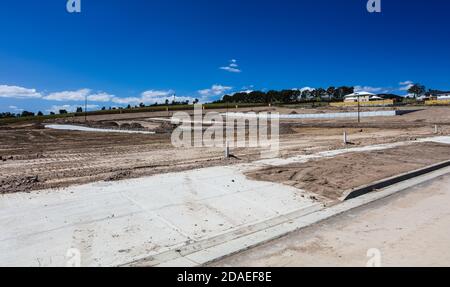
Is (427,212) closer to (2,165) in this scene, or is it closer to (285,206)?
(285,206)

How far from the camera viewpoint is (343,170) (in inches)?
477

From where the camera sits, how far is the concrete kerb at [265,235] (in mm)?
5762

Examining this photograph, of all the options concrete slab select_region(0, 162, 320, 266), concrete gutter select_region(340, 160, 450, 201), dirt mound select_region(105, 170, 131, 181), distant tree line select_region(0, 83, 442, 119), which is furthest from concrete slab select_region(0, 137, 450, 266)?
distant tree line select_region(0, 83, 442, 119)

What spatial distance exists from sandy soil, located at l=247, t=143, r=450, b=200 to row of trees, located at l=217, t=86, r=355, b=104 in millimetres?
121057

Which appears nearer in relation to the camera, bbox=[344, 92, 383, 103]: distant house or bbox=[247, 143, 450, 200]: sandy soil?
bbox=[247, 143, 450, 200]: sandy soil

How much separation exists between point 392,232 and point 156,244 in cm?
425

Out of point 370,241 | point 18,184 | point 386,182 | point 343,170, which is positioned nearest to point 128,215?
point 18,184

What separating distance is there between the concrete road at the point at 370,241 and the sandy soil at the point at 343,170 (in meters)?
1.65

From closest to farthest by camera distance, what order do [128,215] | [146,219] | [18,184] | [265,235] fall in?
[265,235] → [146,219] → [128,215] → [18,184]

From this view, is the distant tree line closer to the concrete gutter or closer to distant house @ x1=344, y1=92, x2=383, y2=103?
distant house @ x1=344, y1=92, x2=383, y2=103

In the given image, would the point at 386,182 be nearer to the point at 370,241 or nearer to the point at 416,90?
the point at 370,241

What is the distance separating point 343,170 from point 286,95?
131345 millimetres

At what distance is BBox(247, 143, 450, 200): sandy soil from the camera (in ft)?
33.9
